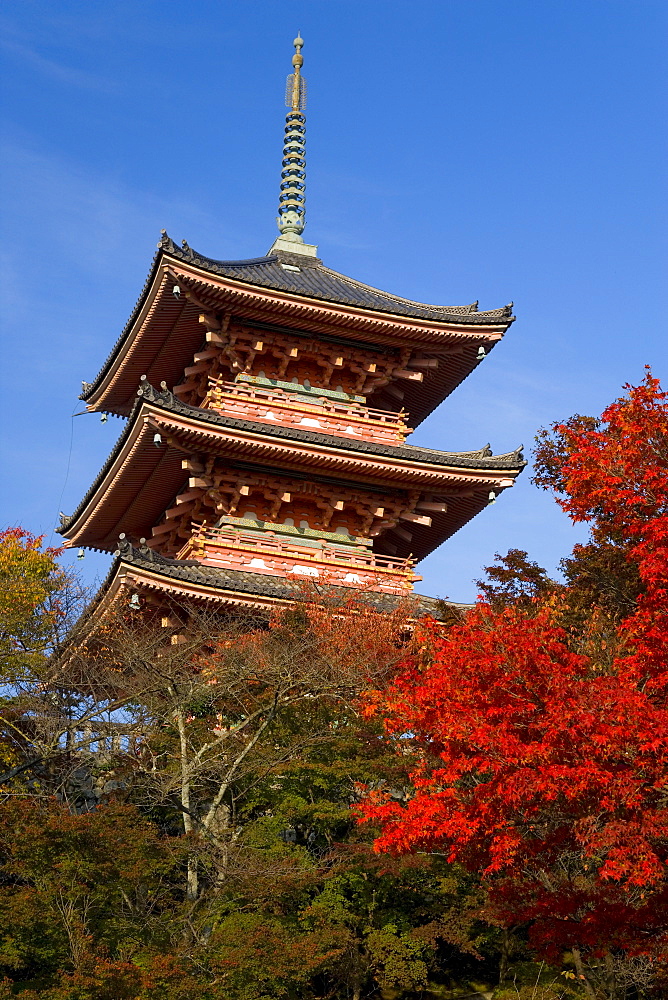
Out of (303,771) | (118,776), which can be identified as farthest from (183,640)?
(303,771)

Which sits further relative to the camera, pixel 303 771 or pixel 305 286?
pixel 305 286

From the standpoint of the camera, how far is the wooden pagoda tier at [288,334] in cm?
2312

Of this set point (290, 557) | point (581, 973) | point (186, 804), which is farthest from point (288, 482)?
point (581, 973)

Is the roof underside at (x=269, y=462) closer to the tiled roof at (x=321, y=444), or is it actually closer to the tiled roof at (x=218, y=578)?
Result: the tiled roof at (x=321, y=444)

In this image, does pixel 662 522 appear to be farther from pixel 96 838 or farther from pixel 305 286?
pixel 305 286

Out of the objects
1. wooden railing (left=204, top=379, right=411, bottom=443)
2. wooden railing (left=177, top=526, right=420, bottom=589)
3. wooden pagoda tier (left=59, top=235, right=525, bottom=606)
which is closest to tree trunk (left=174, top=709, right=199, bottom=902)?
wooden pagoda tier (left=59, top=235, right=525, bottom=606)

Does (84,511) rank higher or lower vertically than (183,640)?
higher

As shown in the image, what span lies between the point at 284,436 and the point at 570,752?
1147 cm

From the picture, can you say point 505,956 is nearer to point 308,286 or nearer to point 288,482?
point 288,482

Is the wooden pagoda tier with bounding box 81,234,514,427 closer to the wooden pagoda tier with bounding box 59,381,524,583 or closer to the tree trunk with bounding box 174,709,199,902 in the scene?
the wooden pagoda tier with bounding box 59,381,524,583

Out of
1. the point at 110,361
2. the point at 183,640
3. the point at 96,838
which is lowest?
the point at 96,838

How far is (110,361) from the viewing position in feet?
88.1

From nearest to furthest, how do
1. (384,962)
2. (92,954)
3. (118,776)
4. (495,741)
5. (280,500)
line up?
1. (92,954)
2. (495,741)
3. (384,962)
4. (118,776)
5. (280,500)

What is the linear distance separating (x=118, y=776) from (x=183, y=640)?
2.51 meters
